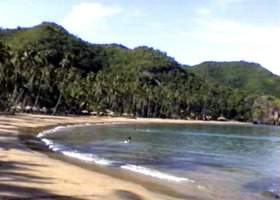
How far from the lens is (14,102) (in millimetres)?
112250

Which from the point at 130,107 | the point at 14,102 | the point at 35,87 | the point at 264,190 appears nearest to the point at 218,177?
the point at 264,190

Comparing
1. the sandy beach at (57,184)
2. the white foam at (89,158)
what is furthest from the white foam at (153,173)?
the sandy beach at (57,184)

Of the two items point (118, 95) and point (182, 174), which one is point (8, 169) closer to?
point (182, 174)

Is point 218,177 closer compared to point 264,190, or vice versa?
point 264,190

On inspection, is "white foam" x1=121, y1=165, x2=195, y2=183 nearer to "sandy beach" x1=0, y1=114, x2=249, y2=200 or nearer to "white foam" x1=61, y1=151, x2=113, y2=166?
"white foam" x1=61, y1=151, x2=113, y2=166

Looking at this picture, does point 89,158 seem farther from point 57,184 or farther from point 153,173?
point 57,184

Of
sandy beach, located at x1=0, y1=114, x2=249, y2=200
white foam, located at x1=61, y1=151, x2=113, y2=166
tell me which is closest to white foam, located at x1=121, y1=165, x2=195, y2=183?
white foam, located at x1=61, y1=151, x2=113, y2=166

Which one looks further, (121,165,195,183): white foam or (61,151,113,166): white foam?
(61,151,113,166): white foam

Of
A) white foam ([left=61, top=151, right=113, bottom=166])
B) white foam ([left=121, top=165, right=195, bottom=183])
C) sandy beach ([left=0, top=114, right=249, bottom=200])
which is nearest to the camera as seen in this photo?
sandy beach ([left=0, top=114, right=249, bottom=200])

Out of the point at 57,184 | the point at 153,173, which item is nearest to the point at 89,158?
the point at 153,173

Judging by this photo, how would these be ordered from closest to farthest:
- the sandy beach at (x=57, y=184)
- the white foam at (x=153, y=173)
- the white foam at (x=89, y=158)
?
the sandy beach at (x=57, y=184)
the white foam at (x=153, y=173)
the white foam at (x=89, y=158)

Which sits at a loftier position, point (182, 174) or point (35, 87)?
point (35, 87)

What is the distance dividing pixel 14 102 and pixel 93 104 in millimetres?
42011

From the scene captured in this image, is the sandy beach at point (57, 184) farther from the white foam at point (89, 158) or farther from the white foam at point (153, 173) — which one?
the white foam at point (89, 158)
